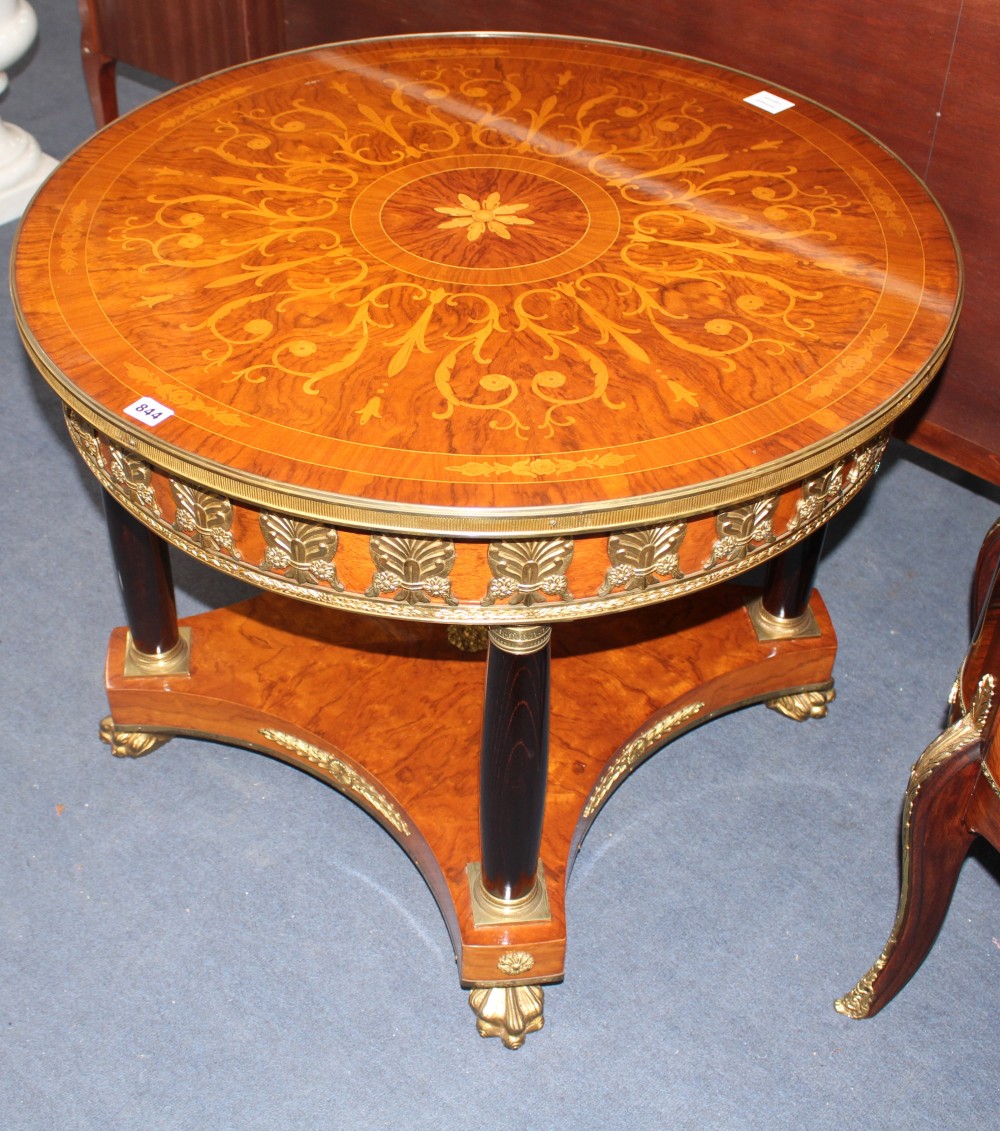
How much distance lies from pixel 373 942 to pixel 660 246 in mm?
1186

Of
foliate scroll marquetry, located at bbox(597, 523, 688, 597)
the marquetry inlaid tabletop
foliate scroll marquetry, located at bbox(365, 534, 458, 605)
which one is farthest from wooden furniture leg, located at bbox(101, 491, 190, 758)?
foliate scroll marquetry, located at bbox(597, 523, 688, 597)

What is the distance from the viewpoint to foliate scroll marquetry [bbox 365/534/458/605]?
163 cm

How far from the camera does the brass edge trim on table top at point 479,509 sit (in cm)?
157

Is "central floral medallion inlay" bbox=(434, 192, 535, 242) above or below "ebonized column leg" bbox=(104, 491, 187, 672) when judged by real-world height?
above

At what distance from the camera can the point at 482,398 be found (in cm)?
173

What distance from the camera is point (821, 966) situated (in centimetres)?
222

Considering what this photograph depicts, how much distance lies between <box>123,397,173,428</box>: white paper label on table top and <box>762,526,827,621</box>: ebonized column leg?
3.80ft

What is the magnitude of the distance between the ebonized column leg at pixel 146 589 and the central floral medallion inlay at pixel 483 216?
26.7 inches

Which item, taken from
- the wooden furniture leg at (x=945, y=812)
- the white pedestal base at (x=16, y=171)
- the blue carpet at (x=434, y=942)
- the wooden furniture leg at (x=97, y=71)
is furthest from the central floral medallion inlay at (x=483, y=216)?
the white pedestal base at (x=16, y=171)

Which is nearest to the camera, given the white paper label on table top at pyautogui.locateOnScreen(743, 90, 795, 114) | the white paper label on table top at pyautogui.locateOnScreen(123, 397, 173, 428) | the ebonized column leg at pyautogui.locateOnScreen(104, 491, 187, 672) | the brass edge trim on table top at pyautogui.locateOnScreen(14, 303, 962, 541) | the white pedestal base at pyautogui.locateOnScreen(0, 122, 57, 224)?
the brass edge trim on table top at pyautogui.locateOnScreen(14, 303, 962, 541)

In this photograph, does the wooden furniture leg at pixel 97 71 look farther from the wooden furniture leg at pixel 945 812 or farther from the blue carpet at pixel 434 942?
the wooden furniture leg at pixel 945 812

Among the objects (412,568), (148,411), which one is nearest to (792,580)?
(412,568)

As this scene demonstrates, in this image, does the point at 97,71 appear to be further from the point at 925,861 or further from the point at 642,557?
the point at 925,861

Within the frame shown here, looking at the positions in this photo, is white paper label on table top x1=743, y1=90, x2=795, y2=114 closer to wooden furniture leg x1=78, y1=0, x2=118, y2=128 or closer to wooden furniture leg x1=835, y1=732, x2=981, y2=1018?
wooden furniture leg x1=835, y1=732, x2=981, y2=1018
